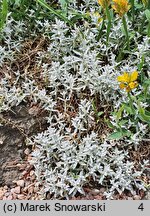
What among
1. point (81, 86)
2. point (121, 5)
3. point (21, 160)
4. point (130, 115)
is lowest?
point (21, 160)

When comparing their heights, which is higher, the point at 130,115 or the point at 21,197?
the point at 130,115

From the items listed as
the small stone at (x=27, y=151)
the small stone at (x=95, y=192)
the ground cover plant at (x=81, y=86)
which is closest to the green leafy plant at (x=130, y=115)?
the ground cover plant at (x=81, y=86)

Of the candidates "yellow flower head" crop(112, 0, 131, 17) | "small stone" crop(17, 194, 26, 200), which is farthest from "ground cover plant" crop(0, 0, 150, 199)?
"small stone" crop(17, 194, 26, 200)

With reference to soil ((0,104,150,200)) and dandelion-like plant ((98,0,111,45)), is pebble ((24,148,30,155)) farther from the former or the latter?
dandelion-like plant ((98,0,111,45))

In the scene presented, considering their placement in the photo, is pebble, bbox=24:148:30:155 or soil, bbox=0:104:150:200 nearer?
soil, bbox=0:104:150:200

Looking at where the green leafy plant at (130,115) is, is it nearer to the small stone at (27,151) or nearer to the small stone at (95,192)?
the small stone at (95,192)

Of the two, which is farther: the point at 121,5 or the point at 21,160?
the point at 21,160

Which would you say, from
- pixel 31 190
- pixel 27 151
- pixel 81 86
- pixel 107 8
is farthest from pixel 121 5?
pixel 31 190

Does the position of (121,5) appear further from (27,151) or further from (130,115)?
(27,151)

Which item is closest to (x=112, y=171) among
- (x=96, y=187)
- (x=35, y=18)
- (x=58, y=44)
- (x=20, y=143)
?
(x=96, y=187)
